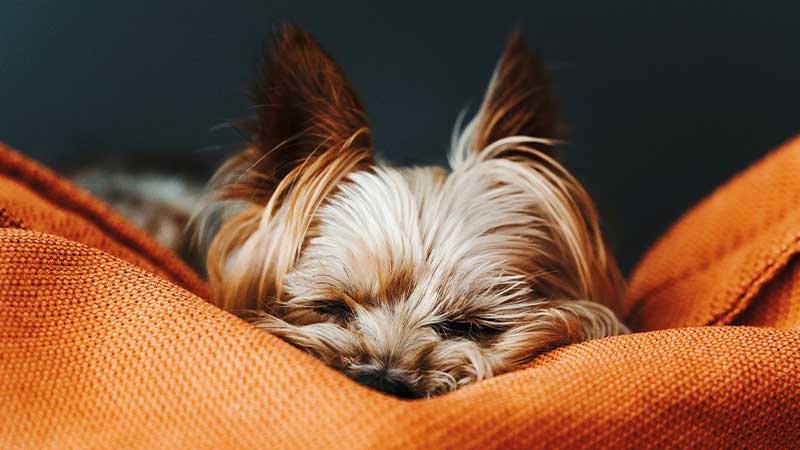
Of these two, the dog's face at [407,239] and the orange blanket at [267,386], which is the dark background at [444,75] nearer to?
the dog's face at [407,239]

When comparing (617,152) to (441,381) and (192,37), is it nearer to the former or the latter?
(192,37)

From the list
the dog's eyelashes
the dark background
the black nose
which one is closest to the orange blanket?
the black nose

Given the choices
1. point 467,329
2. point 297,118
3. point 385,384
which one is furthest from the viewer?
point 297,118

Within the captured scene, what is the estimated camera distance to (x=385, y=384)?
1064mm

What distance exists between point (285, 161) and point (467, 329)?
0.48 meters

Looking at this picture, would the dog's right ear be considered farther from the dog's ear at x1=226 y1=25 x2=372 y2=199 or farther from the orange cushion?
the orange cushion

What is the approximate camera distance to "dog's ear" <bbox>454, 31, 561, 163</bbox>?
148 centimetres

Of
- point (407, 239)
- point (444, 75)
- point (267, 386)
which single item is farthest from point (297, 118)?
point (444, 75)

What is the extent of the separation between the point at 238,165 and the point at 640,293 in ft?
3.08

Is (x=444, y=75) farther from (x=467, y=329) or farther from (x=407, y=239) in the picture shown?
(x=467, y=329)

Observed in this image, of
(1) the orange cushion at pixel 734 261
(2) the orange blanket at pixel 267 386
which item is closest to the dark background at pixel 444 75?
(1) the orange cushion at pixel 734 261

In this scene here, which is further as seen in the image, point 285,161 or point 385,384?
point 285,161

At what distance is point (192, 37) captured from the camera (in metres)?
2.02

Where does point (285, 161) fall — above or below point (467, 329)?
above
